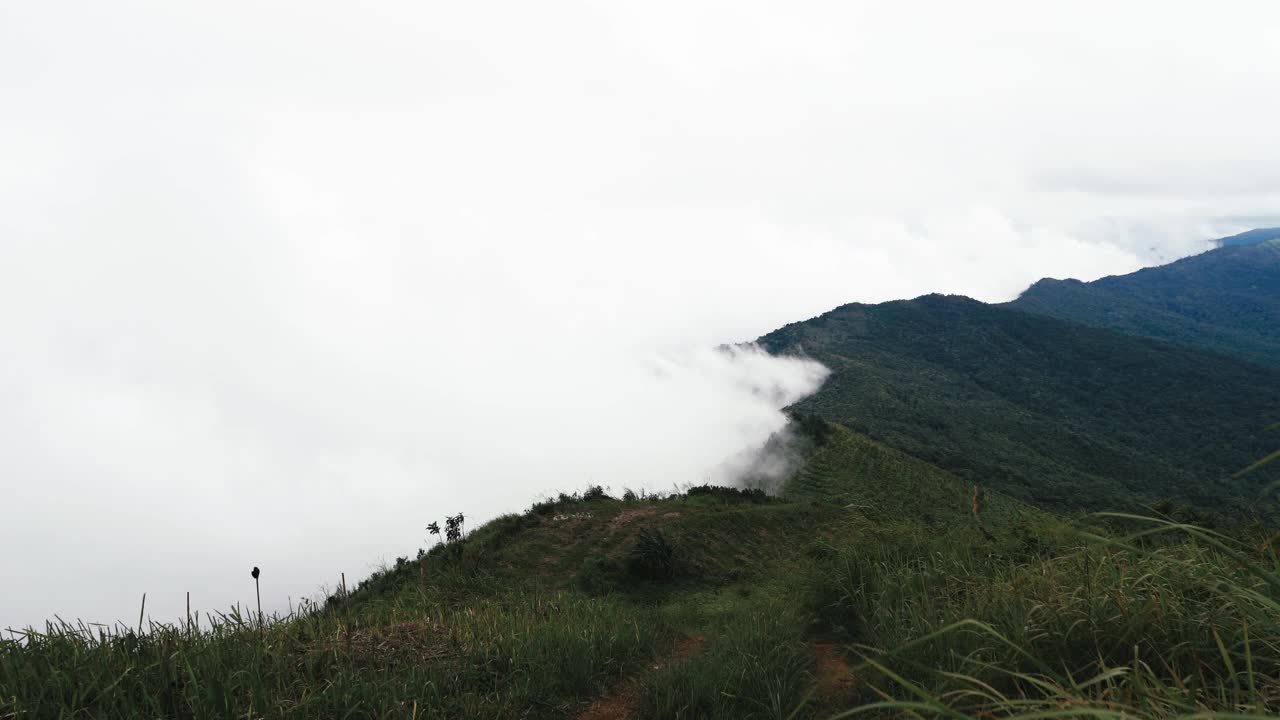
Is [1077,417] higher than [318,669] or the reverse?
the reverse

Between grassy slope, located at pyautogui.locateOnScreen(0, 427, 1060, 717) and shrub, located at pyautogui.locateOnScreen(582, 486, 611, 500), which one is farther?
shrub, located at pyautogui.locateOnScreen(582, 486, 611, 500)

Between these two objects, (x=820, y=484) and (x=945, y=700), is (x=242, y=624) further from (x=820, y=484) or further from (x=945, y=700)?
(x=820, y=484)

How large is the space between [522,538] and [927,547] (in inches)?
540

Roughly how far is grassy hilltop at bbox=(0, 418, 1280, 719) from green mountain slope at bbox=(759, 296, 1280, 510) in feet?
233

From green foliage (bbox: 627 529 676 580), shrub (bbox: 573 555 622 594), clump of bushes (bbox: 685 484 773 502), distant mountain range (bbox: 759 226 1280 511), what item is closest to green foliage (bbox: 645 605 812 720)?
shrub (bbox: 573 555 622 594)

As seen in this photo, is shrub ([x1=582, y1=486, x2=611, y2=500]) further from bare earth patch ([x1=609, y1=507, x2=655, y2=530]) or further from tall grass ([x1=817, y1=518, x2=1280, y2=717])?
tall grass ([x1=817, y1=518, x2=1280, y2=717])

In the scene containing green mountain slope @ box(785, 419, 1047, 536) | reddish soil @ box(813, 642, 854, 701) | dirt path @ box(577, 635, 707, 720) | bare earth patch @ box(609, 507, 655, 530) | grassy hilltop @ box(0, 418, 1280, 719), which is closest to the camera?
grassy hilltop @ box(0, 418, 1280, 719)

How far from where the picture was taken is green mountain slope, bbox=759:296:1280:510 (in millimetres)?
92625

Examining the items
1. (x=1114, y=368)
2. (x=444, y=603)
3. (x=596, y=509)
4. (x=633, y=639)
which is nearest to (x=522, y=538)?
(x=596, y=509)

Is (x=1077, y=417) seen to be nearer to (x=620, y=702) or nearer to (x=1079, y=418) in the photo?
(x=1079, y=418)

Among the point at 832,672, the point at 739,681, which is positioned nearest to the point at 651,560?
the point at 832,672

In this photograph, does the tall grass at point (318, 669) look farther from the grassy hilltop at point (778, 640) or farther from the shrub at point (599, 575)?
the shrub at point (599, 575)

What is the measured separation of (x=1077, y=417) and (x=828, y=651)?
Answer: 197m

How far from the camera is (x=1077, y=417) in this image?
538 ft
